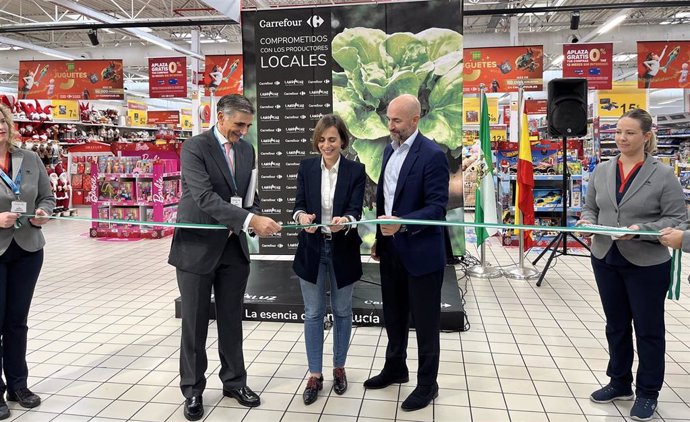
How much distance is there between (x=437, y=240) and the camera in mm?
2998

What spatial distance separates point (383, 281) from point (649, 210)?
1.46 m

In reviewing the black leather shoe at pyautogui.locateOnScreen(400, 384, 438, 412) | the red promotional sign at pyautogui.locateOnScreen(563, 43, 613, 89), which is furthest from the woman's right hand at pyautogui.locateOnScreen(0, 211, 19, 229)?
the red promotional sign at pyautogui.locateOnScreen(563, 43, 613, 89)

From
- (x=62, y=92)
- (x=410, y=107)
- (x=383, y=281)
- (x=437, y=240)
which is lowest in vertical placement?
(x=383, y=281)

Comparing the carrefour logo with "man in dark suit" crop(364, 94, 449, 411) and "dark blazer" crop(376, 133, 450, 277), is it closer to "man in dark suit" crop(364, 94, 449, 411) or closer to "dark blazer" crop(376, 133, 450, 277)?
"man in dark suit" crop(364, 94, 449, 411)

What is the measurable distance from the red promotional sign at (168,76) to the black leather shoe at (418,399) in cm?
1176

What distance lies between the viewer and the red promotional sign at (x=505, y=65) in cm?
1169

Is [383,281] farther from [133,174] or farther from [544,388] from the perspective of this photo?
[133,174]

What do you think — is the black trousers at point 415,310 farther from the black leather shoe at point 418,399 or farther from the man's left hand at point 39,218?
the man's left hand at point 39,218

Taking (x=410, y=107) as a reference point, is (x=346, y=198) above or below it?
below

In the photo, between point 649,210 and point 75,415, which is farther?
point 75,415

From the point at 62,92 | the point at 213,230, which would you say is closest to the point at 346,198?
the point at 213,230

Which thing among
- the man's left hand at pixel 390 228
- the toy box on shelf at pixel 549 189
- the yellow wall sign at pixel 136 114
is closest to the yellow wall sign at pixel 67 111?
the yellow wall sign at pixel 136 114

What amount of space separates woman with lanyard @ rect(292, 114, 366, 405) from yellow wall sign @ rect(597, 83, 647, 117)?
11.7 meters

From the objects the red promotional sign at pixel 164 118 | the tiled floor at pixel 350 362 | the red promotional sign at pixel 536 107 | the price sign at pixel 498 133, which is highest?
the red promotional sign at pixel 164 118
